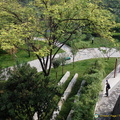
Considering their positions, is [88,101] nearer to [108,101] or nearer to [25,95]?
[108,101]

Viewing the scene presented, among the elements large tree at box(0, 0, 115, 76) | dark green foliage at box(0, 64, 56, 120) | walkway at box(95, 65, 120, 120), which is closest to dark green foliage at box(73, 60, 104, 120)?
walkway at box(95, 65, 120, 120)

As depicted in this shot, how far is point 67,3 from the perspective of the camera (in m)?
8.75

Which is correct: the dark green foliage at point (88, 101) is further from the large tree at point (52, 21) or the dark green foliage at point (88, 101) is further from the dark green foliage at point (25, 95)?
the large tree at point (52, 21)

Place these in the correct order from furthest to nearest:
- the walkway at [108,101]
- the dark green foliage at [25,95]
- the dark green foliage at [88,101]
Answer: the walkway at [108,101] < the dark green foliage at [88,101] < the dark green foliage at [25,95]

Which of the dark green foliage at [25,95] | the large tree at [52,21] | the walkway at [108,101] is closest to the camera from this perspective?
the dark green foliage at [25,95]

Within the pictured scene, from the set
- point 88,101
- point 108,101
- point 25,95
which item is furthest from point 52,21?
point 108,101

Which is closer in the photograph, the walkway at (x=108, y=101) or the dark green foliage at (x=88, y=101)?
the dark green foliage at (x=88, y=101)

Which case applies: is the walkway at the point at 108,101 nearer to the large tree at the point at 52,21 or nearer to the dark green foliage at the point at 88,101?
the dark green foliage at the point at 88,101

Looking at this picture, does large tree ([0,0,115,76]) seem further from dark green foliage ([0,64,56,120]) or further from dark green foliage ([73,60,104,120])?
dark green foliage ([73,60,104,120])

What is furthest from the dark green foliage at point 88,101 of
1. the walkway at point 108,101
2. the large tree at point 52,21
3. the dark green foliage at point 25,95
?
the large tree at point 52,21

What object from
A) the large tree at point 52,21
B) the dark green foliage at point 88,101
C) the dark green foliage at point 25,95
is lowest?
the dark green foliage at point 88,101

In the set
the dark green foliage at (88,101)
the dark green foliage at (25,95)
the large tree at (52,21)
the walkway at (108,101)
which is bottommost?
the walkway at (108,101)

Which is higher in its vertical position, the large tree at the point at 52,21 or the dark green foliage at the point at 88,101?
the large tree at the point at 52,21

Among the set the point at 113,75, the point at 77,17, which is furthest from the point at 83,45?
the point at 77,17
